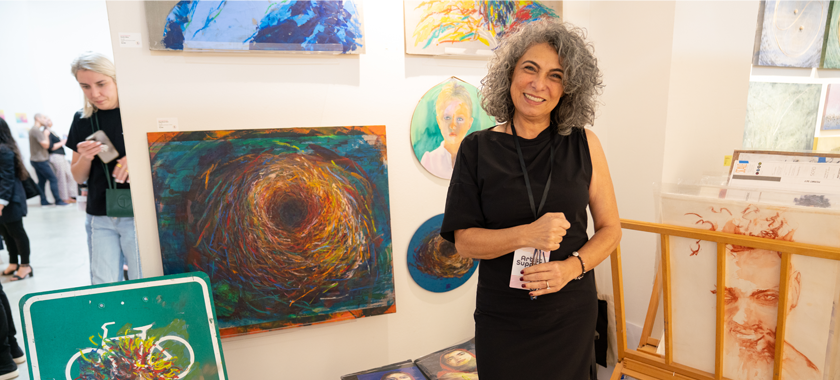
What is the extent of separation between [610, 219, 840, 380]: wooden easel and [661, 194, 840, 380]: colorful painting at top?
28mm

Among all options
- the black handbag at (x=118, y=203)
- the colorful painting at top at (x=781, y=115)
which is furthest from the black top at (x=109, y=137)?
the colorful painting at top at (x=781, y=115)

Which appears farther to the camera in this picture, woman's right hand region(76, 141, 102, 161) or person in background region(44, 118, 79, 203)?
person in background region(44, 118, 79, 203)

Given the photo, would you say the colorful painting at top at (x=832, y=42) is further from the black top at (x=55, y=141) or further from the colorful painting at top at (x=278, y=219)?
the black top at (x=55, y=141)

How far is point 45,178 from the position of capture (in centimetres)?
554

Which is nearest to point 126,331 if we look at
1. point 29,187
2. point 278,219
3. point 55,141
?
point 278,219

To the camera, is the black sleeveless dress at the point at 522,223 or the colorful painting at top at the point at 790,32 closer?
the black sleeveless dress at the point at 522,223

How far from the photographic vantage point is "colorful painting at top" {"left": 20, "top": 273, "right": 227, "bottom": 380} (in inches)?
53.9

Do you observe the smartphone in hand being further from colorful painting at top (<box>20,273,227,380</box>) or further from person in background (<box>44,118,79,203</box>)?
person in background (<box>44,118,79,203</box>)

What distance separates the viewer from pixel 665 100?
6.64ft

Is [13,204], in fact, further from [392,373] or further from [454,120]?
[454,120]

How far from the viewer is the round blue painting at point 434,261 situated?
203cm

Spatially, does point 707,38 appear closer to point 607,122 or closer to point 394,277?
point 607,122

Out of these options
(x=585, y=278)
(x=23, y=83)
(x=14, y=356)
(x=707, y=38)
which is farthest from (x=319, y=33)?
(x=23, y=83)

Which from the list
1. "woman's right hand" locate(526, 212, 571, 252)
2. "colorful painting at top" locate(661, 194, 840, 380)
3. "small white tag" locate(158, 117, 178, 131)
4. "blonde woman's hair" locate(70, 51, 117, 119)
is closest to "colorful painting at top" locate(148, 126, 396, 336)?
"small white tag" locate(158, 117, 178, 131)
